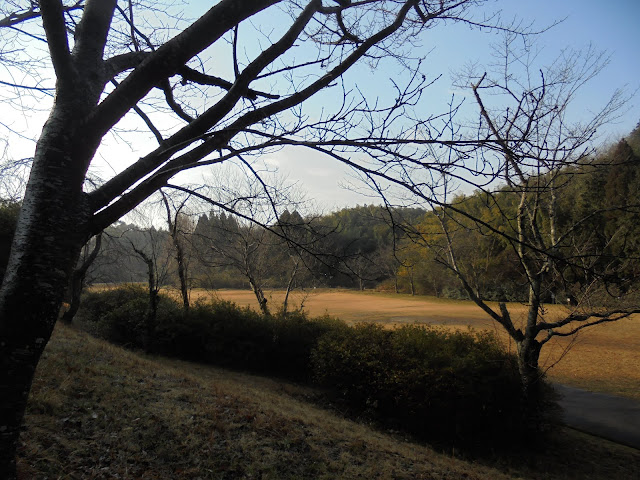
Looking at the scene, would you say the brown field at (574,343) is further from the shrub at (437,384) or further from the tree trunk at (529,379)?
the shrub at (437,384)

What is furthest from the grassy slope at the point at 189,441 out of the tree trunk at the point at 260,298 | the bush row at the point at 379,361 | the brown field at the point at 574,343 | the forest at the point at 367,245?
the tree trunk at the point at 260,298

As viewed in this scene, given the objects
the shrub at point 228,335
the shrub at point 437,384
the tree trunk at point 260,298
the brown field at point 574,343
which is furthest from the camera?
the tree trunk at point 260,298

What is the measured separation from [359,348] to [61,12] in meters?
7.79

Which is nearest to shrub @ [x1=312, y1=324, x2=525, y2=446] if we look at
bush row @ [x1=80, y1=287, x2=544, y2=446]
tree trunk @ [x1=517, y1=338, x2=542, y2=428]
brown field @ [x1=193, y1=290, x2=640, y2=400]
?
bush row @ [x1=80, y1=287, x2=544, y2=446]

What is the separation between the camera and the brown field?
11.9 meters

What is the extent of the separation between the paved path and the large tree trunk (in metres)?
8.70

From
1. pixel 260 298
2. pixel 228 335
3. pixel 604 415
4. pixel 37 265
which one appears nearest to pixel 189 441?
pixel 37 265

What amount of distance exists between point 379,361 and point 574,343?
4.14 metres

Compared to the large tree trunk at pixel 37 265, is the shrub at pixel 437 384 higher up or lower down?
lower down

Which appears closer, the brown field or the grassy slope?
the grassy slope

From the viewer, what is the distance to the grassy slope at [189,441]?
3.54m

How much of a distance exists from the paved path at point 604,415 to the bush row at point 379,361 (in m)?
1.76

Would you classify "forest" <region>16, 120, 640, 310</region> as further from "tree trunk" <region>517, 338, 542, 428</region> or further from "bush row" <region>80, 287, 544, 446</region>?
"bush row" <region>80, 287, 544, 446</region>

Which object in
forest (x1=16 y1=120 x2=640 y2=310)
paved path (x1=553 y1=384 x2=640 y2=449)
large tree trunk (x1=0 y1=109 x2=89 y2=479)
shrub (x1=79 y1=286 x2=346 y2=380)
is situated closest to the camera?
large tree trunk (x1=0 y1=109 x2=89 y2=479)
